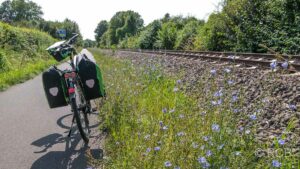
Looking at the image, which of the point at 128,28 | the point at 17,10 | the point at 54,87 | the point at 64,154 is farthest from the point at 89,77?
the point at 17,10

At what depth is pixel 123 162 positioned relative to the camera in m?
3.71

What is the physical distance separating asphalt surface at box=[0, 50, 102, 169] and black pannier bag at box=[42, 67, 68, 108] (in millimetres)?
686

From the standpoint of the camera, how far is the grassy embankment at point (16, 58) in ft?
47.0

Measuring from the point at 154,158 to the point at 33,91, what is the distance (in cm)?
896

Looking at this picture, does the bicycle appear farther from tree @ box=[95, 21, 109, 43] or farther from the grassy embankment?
tree @ box=[95, 21, 109, 43]

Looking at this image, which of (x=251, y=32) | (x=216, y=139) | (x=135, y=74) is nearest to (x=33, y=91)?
(x=135, y=74)

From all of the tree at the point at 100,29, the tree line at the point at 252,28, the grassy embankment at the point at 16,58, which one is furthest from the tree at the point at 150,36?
the tree at the point at 100,29

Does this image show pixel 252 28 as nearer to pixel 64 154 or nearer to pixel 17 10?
pixel 64 154

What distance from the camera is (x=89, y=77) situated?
5996mm

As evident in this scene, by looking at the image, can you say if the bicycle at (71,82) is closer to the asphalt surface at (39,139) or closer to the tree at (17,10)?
the asphalt surface at (39,139)

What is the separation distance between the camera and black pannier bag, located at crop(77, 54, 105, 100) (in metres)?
5.96

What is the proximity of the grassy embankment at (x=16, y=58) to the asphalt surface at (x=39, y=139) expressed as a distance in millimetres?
4428

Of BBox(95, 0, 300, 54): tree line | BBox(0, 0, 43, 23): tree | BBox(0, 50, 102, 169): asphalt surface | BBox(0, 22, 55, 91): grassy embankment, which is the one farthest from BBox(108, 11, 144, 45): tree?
BBox(0, 50, 102, 169): asphalt surface

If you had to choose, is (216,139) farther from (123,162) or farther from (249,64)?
(249,64)
